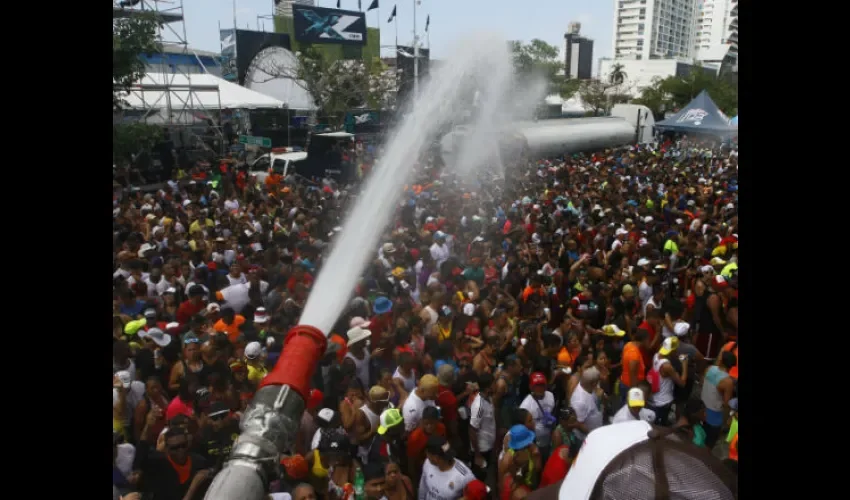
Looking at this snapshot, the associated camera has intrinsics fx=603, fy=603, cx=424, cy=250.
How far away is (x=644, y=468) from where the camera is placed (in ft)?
4.64

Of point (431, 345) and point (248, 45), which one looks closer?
point (431, 345)

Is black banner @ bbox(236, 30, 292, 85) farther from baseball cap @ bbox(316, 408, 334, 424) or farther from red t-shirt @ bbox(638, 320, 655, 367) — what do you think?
baseball cap @ bbox(316, 408, 334, 424)

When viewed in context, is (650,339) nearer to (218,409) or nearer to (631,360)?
(631,360)

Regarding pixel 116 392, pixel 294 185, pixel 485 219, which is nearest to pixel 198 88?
pixel 294 185

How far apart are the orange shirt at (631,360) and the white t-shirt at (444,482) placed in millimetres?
2347

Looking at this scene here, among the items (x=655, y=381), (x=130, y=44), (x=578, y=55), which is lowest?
(x=655, y=381)

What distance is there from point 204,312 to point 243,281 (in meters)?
1.32

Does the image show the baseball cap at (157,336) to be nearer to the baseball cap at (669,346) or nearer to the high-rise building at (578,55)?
the baseball cap at (669,346)

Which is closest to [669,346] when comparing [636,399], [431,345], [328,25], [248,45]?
[636,399]

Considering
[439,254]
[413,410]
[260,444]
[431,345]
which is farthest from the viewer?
[439,254]

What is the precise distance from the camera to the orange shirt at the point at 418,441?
15.6 ft

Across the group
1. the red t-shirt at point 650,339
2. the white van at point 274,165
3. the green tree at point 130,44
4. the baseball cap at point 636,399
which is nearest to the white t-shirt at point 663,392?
the red t-shirt at point 650,339

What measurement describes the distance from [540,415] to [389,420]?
1.31 meters

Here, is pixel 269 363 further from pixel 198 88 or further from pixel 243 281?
pixel 198 88
